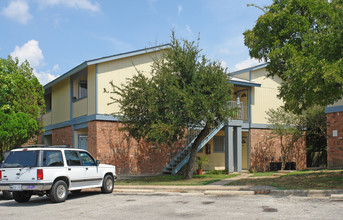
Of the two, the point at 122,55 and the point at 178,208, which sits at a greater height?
the point at 122,55

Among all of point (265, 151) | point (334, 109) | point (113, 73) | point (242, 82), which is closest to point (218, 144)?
point (265, 151)

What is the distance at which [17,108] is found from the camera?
2072 centimetres

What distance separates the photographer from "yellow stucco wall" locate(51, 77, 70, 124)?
2433 cm

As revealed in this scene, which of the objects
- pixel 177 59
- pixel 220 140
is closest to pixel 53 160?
pixel 177 59

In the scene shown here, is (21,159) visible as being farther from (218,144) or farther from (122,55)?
(218,144)

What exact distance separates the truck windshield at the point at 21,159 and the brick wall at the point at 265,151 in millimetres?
17451

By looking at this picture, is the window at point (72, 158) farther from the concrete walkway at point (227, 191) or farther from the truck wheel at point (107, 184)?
the concrete walkway at point (227, 191)

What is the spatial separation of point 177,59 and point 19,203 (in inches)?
367

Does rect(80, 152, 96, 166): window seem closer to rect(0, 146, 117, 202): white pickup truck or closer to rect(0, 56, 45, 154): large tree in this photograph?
rect(0, 146, 117, 202): white pickup truck

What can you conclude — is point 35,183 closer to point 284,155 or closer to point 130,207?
point 130,207

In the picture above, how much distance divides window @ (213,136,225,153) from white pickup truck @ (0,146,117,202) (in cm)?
1472

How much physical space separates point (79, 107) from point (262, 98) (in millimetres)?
13032

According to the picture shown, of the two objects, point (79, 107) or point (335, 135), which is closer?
point (335, 135)

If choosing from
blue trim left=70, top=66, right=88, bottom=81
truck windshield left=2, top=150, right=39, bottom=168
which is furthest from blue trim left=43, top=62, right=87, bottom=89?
truck windshield left=2, top=150, right=39, bottom=168
